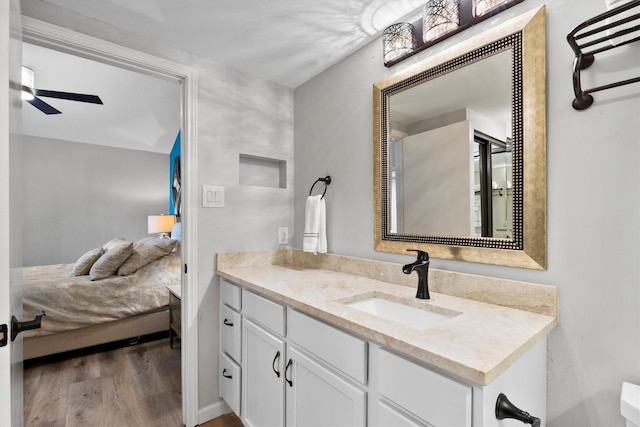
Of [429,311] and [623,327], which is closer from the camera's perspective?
[623,327]

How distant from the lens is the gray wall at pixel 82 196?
4324 millimetres

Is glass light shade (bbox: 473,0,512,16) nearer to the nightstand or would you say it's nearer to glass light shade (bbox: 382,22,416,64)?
glass light shade (bbox: 382,22,416,64)

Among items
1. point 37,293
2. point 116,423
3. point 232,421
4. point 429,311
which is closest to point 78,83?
point 37,293

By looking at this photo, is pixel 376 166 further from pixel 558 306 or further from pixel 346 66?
pixel 558 306

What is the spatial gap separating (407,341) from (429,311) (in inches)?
16.6

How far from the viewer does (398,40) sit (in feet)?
4.79

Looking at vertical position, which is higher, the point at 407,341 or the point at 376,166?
the point at 376,166

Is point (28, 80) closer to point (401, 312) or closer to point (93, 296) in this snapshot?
point (93, 296)

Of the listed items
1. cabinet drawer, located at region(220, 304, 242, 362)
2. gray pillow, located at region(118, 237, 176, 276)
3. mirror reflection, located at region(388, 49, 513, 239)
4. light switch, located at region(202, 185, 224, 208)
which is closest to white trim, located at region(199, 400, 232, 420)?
cabinet drawer, located at region(220, 304, 242, 362)

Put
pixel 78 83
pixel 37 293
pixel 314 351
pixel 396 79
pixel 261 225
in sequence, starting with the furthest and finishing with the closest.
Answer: pixel 78 83 < pixel 37 293 < pixel 261 225 < pixel 396 79 < pixel 314 351

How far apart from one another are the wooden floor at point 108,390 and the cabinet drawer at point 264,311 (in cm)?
79

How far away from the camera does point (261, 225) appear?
6.76 feet

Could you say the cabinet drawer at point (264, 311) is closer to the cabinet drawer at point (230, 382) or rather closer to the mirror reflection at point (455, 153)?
the cabinet drawer at point (230, 382)

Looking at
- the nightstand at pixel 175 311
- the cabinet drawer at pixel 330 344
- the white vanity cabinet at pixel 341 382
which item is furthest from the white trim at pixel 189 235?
the cabinet drawer at pixel 330 344
